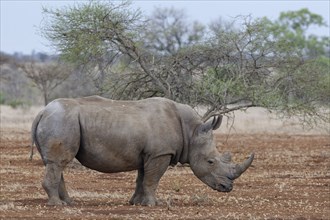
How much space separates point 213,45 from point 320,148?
845 centimetres

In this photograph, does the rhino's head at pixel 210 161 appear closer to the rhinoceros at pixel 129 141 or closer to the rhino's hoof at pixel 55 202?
the rhinoceros at pixel 129 141

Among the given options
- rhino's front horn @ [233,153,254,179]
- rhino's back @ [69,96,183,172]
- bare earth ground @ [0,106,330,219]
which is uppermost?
rhino's back @ [69,96,183,172]

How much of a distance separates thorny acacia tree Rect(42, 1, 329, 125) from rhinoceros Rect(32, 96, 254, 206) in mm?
6286

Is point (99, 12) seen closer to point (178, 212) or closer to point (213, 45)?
point (213, 45)

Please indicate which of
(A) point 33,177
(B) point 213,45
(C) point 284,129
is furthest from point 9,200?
(C) point 284,129

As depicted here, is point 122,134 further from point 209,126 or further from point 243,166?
point 243,166

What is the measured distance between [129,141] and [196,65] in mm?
8024

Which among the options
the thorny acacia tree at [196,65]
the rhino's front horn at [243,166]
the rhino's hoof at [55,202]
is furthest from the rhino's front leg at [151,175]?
the thorny acacia tree at [196,65]

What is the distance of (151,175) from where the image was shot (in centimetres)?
1391

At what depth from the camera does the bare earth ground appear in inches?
495

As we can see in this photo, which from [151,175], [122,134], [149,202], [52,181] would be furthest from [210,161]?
[52,181]

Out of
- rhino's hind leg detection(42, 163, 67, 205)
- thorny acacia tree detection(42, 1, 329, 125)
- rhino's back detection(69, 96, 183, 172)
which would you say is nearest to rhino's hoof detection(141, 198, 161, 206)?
rhino's back detection(69, 96, 183, 172)

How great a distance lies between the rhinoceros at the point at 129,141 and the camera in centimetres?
1334

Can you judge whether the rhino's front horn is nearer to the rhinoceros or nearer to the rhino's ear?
the rhinoceros
